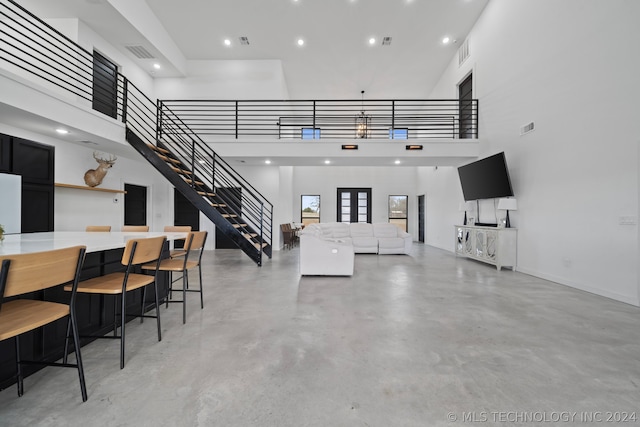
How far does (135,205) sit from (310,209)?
668 centimetres

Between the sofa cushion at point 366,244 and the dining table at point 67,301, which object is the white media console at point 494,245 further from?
the dining table at point 67,301

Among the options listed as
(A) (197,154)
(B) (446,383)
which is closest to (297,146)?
(A) (197,154)

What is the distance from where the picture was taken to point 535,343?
8.26 feet

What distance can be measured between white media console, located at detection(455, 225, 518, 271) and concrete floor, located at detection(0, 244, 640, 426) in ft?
6.39

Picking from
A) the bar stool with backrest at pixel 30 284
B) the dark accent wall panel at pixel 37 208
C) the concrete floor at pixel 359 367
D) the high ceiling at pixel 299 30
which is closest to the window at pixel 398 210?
the high ceiling at pixel 299 30

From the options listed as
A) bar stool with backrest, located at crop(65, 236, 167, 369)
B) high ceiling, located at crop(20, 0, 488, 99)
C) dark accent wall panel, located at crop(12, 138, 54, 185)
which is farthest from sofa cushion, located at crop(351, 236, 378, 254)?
dark accent wall panel, located at crop(12, 138, 54, 185)

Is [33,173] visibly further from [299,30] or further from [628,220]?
[628,220]

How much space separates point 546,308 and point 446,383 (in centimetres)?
246

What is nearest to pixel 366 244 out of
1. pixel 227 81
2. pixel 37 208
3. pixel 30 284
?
pixel 227 81

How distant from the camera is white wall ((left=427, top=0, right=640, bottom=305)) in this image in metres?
3.75

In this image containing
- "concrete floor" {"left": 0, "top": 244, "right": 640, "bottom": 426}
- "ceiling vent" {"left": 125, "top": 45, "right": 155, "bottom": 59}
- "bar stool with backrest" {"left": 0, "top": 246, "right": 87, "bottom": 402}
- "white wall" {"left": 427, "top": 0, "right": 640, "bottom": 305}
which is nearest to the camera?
"bar stool with backrest" {"left": 0, "top": 246, "right": 87, "bottom": 402}

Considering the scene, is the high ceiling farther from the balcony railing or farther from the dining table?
the dining table

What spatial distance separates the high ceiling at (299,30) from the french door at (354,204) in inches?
184

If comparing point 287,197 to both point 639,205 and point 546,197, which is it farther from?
point 639,205
